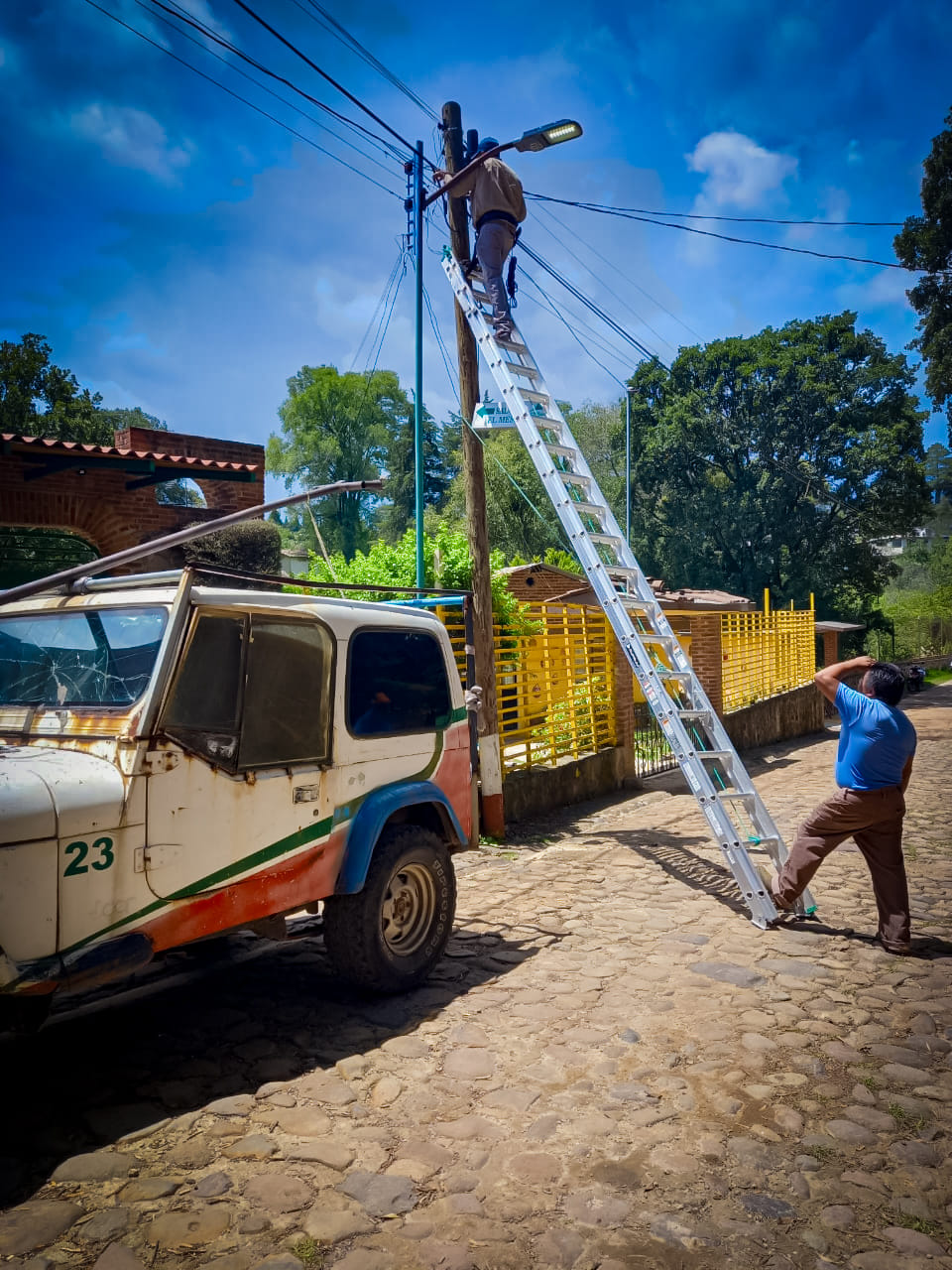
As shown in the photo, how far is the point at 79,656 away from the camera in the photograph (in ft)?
13.0

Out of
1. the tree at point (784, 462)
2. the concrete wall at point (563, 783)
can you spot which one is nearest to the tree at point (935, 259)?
the tree at point (784, 462)

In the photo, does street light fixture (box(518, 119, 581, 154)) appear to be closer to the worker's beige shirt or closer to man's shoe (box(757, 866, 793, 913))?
the worker's beige shirt

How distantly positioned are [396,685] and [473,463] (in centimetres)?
544

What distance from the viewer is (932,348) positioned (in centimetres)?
2745

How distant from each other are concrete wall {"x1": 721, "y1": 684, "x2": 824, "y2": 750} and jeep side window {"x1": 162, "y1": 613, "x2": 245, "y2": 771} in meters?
13.5

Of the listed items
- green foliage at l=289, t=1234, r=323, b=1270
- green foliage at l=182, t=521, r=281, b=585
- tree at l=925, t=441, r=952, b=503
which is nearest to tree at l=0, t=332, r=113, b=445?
green foliage at l=182, t=521, r=281, b=585

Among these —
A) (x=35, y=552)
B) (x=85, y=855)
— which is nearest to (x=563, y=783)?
(x=35, y=552)

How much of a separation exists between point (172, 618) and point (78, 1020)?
2.37 metres

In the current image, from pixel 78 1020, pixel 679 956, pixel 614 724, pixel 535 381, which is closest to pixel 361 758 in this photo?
pixel 78 1020

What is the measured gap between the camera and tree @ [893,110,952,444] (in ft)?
86.6

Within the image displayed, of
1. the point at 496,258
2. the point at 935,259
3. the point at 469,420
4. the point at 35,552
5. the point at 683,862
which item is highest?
the point at 935,259

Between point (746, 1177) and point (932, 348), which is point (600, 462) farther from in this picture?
point (746, 1177)

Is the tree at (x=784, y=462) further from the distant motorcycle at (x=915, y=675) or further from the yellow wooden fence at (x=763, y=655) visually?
the distant motorcycle at (x=915, y=675)

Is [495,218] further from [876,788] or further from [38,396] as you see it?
[38,396]
